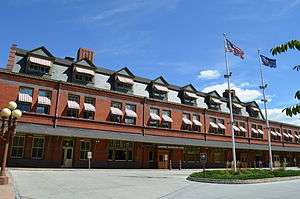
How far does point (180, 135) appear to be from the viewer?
43.8m

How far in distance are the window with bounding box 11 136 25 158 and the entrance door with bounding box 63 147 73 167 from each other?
4540mm

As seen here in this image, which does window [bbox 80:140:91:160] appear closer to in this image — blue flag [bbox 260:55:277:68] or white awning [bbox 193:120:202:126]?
white awning [bbox 193:120:202:126]

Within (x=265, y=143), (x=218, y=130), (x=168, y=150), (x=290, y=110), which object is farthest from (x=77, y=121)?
(x=265, y=143)

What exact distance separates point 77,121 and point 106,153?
5.39 m

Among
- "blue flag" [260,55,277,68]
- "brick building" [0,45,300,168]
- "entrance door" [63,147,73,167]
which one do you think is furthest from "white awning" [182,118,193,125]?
"entrance door" [63,147,73,167]

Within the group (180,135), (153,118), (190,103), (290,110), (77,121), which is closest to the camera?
(290,110)

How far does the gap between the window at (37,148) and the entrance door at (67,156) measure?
2.55 meters

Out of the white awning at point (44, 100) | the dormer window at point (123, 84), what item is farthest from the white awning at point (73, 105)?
the dormer window at point (123, 84)

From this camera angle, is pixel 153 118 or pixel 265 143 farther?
pixel 265 143

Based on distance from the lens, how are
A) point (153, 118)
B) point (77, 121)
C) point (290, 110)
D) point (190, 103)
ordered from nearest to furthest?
point (290, 110) < point (77, 121) < point (153, 118) < point (190, 103)

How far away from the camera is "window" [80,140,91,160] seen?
34562 mm

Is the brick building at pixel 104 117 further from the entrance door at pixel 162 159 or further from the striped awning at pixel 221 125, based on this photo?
the entrance door at pixel 162 159

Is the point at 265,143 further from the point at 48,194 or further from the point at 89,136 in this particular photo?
the point at 48,194

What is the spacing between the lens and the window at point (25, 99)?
3097cm
